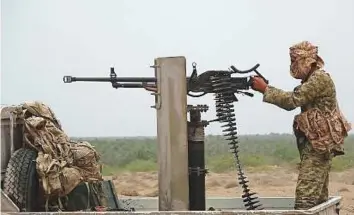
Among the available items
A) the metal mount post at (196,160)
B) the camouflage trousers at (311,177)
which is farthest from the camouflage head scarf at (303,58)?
the metal mount post at (196,160)

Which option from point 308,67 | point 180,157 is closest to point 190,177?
point 180,157

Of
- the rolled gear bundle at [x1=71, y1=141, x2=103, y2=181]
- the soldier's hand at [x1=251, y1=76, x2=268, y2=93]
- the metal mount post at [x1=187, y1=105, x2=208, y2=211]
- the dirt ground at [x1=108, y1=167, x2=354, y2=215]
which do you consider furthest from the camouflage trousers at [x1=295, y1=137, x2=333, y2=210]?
the dirt ground at [x1=108, y1=167, x2=354, y2=215]

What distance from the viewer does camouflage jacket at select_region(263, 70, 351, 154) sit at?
203 inches

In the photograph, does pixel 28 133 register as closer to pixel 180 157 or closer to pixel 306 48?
pixel 180 157

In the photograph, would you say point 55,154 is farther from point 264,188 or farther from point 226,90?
point 264,188

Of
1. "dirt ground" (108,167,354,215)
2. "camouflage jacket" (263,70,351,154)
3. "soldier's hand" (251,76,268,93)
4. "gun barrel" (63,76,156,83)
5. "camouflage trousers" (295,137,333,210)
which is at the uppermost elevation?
"gun barrel" (63,76,156,83)

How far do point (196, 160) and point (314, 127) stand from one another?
81cm

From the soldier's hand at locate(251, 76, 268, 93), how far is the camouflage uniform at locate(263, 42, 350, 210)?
0.28 ft

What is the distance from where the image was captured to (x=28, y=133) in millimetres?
5438

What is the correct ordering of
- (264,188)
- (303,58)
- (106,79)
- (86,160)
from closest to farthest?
(303,58) < (86,160) < (106,79) < (264,188)

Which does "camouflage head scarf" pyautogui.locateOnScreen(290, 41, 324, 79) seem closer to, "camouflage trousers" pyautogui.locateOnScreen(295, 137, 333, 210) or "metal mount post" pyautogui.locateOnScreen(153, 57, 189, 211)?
"camouflage trousers" pyautogui.locateOnScreen(295, 137, 333, 210)

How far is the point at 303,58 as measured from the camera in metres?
5.35

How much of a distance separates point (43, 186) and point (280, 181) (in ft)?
76.4

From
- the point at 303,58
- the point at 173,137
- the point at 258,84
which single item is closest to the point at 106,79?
the point at 173,137
